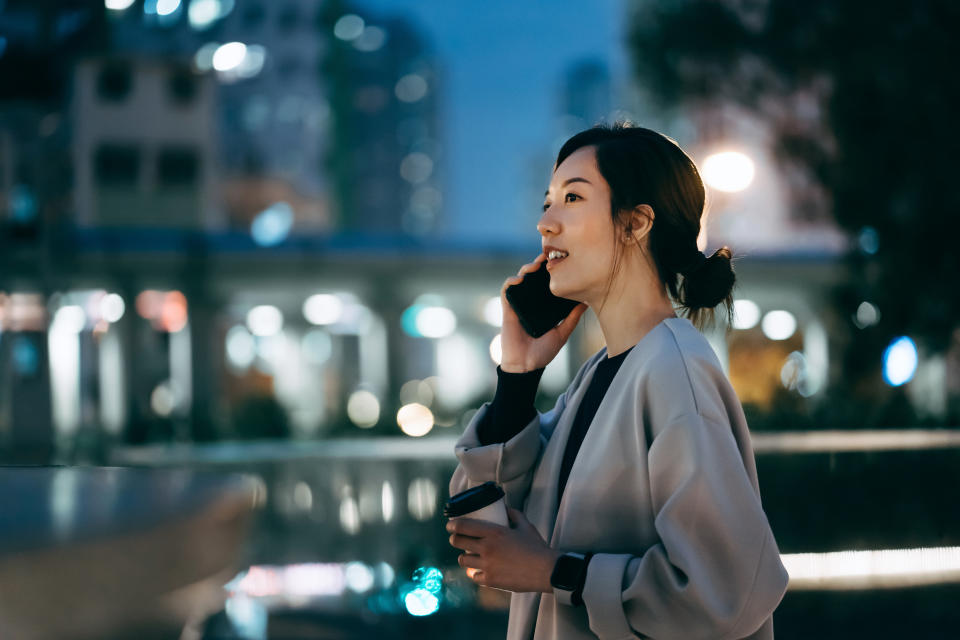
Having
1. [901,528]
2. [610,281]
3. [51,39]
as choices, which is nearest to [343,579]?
[901,528]

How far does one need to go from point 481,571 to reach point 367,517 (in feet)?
26.4

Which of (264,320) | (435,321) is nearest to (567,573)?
(435,321)

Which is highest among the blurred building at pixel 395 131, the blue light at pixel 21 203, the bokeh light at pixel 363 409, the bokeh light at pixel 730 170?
A: the blurred building at pixel 395 131

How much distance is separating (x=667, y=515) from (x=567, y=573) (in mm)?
192

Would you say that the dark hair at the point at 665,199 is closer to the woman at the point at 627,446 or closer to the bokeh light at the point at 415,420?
the woman at the point at 627,446

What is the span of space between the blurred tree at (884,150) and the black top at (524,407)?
33.9 ft

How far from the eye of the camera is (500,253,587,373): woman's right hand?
72.1 inches

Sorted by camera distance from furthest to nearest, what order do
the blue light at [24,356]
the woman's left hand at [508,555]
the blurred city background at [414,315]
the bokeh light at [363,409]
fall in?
the blue light at [24,356] < the bokeh light at [363,409] < the blurred city background at [414,315] < the woman's left hand at [508,555]

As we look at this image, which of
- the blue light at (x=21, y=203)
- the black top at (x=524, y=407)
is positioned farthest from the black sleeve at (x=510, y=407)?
the blue light at (x=21, y=203)

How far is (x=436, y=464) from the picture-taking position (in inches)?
378

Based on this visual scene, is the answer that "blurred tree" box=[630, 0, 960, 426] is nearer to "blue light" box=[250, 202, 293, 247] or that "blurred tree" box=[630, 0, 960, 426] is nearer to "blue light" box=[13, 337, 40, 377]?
"blue light" box=[250, 202, 293, 247]

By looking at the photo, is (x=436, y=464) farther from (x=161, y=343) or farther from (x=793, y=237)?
(x=793, y=237)

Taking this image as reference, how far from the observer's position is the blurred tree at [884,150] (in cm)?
1086

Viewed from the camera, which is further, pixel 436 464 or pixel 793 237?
pixel 793 237
